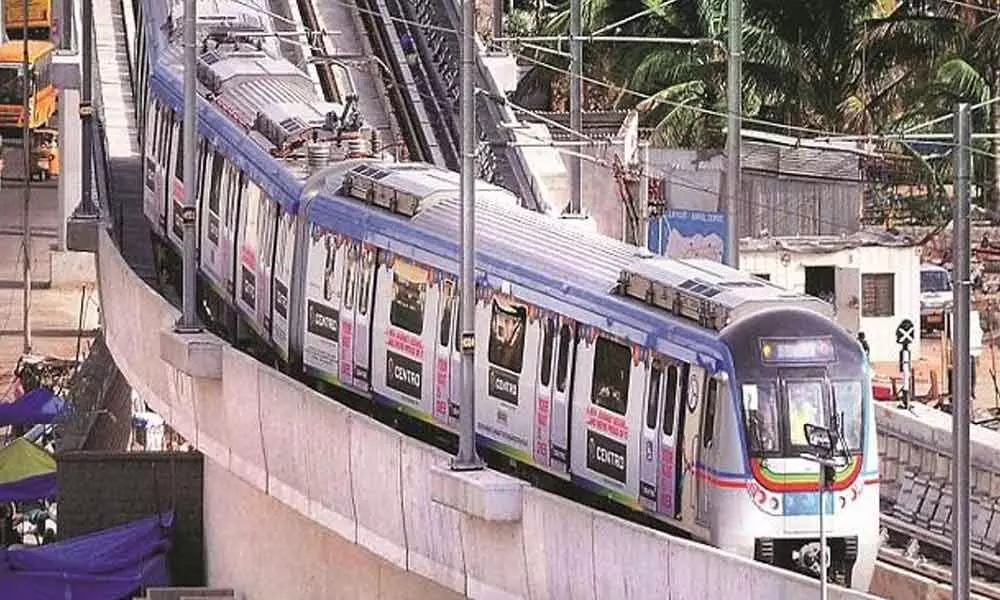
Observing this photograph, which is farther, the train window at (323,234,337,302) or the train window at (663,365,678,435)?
the train window at (323,234,337,302)

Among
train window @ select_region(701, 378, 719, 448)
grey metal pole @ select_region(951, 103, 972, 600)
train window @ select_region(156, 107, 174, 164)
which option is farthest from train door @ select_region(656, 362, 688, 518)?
train window @ select_region(156, 107, 174, 164)

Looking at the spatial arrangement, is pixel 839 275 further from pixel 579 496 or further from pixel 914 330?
pixel 579 496

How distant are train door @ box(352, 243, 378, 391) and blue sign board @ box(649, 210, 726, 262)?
32.2ft

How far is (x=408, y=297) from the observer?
3581cm

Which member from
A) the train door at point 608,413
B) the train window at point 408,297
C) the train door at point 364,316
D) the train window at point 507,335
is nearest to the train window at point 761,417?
the train door at point 608,413

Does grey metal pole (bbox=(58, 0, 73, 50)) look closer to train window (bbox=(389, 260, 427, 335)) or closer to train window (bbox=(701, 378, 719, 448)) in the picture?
train window (bbox=(389, 260, 427, 335))

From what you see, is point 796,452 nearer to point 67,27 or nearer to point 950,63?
point 950,63

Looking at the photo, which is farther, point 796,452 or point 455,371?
point 455,371

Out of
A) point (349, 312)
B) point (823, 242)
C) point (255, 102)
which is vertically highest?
point (255, 102)

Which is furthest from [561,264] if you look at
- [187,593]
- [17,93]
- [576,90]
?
[17,93]

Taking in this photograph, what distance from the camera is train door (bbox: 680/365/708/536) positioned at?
29891 millimetres

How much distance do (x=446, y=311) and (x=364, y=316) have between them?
213 cm

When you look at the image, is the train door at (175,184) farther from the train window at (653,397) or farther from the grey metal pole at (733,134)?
the train window at (653,397)

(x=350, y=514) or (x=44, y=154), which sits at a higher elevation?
(x=350, y=514)
